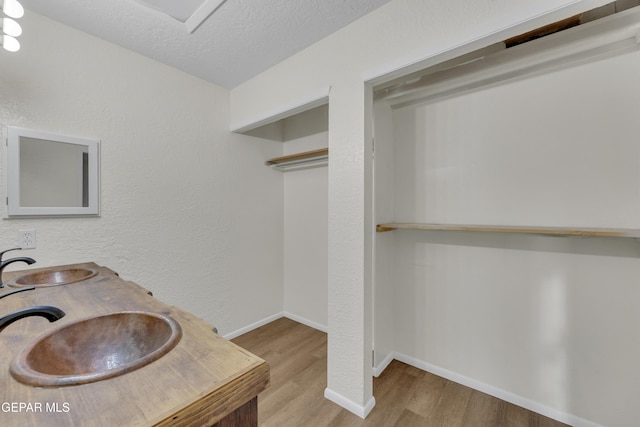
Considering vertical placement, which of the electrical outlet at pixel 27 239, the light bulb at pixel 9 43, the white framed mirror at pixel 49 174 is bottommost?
the electrical outlet at pixel 27 239

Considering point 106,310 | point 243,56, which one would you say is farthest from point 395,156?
point 106,310

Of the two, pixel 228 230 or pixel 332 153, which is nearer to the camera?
pixel 332 153

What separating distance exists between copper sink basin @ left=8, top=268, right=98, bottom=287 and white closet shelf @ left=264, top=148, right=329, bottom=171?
5.77 ft

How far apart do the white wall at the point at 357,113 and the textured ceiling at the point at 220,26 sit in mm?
133

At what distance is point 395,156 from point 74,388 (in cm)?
216

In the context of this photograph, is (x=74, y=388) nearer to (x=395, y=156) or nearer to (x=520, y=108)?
(x=395, y=156)

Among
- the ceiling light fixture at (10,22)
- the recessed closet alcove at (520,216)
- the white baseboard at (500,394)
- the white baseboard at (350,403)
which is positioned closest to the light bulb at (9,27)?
the ceiling light fixture at (10,22)

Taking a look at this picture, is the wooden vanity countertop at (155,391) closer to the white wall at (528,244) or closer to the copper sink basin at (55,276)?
the copper sink basin at (55,276)

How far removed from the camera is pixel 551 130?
1.57 meters

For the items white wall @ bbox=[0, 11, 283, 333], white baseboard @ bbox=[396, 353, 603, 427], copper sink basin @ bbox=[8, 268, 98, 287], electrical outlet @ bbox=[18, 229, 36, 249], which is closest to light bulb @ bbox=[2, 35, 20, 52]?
white wall @ bbox=[0, 11, 283, 333]

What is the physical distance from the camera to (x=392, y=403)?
1.70 m

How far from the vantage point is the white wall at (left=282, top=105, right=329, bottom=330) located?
2.74 m

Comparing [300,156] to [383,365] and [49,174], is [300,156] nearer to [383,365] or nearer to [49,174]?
[49,174]

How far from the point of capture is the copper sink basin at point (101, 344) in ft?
2.32
